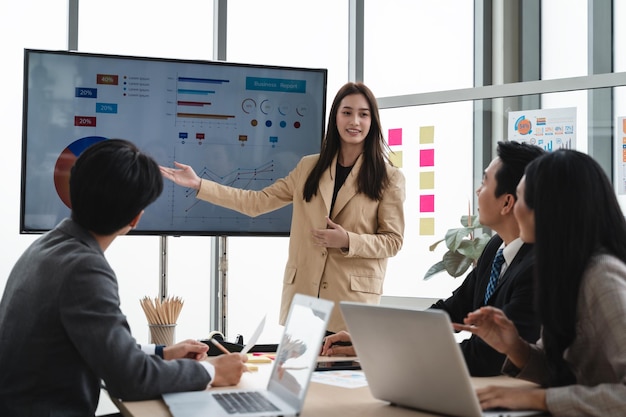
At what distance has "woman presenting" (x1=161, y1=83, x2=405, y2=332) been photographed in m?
3.33

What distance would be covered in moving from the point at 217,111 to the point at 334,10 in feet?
4.75

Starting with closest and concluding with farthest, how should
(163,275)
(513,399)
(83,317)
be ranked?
(513,399), (83,317), (163,275)

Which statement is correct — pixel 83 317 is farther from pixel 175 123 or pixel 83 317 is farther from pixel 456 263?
pixel 456 263

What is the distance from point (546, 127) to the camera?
13.3 feet

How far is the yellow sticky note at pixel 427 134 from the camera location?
4.41 m

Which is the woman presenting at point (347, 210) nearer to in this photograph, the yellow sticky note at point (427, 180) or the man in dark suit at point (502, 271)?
the man in dark suit at point (502, 271)

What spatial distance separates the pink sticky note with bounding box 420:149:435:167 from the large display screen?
0.80m

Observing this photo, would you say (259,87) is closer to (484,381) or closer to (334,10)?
(334,10)

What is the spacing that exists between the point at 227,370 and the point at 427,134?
2727mm

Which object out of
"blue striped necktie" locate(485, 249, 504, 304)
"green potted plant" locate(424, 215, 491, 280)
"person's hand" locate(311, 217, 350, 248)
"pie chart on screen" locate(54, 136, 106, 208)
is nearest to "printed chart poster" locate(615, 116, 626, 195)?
"green potted plant" locate(424, 215, 491, 280)

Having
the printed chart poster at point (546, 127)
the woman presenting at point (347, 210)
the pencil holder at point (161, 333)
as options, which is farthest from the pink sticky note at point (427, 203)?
the pencil holder at point (161, 333)

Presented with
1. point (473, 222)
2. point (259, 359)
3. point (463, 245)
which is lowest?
point (259, 359)

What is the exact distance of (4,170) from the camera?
409 cm

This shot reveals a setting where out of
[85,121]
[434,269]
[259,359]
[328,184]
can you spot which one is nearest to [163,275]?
[85,121]
